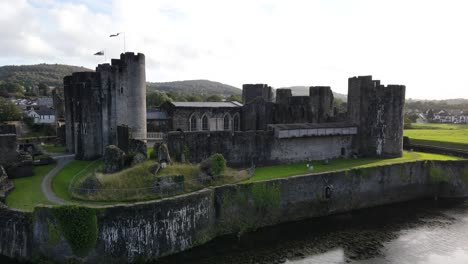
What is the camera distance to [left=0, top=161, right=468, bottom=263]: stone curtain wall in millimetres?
18672

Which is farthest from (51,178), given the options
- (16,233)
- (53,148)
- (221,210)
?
(53,148)

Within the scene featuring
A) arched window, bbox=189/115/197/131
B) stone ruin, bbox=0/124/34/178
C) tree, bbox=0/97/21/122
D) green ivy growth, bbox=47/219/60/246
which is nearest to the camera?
green ivy growth, bbox=47/219/60/246

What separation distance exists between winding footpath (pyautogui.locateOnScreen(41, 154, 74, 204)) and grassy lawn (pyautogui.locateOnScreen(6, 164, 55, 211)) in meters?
0.26

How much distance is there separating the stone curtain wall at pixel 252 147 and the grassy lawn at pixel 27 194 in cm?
907

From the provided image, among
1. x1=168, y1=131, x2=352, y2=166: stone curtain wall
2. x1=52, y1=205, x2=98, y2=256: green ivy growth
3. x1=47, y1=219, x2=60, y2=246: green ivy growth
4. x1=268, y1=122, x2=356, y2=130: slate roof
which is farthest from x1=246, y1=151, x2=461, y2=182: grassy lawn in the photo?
x1=47, y1=219, x2=60, y2=246: green ivy growth

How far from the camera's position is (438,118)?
391ft

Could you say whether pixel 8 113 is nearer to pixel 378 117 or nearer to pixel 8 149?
pixel 8 149

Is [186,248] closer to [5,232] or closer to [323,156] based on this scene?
[5,232]

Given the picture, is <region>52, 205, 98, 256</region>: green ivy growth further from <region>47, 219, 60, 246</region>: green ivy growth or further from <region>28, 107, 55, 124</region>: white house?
<region>28, 107, 55, 124</region>: white house

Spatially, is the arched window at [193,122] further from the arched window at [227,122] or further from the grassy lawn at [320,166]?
the grassy lawn at [320,166]

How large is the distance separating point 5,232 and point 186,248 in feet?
30.7

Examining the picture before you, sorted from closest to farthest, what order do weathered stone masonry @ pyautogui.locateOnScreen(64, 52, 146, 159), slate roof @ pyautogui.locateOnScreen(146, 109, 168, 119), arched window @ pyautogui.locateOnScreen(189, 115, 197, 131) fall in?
weathered stone masonry @ pyautogui.locateOnScreen(64, 52, 146, 159) → slate roof @ pyautogui.locateOnScreen(146, 109, 168, 119) → arched window @ pyautogui.locateOnScreen(189, 115, 197, 131)

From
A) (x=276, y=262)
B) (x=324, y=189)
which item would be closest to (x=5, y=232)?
(x=276, y=262)

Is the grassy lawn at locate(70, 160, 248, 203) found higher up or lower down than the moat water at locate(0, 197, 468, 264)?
higher up
